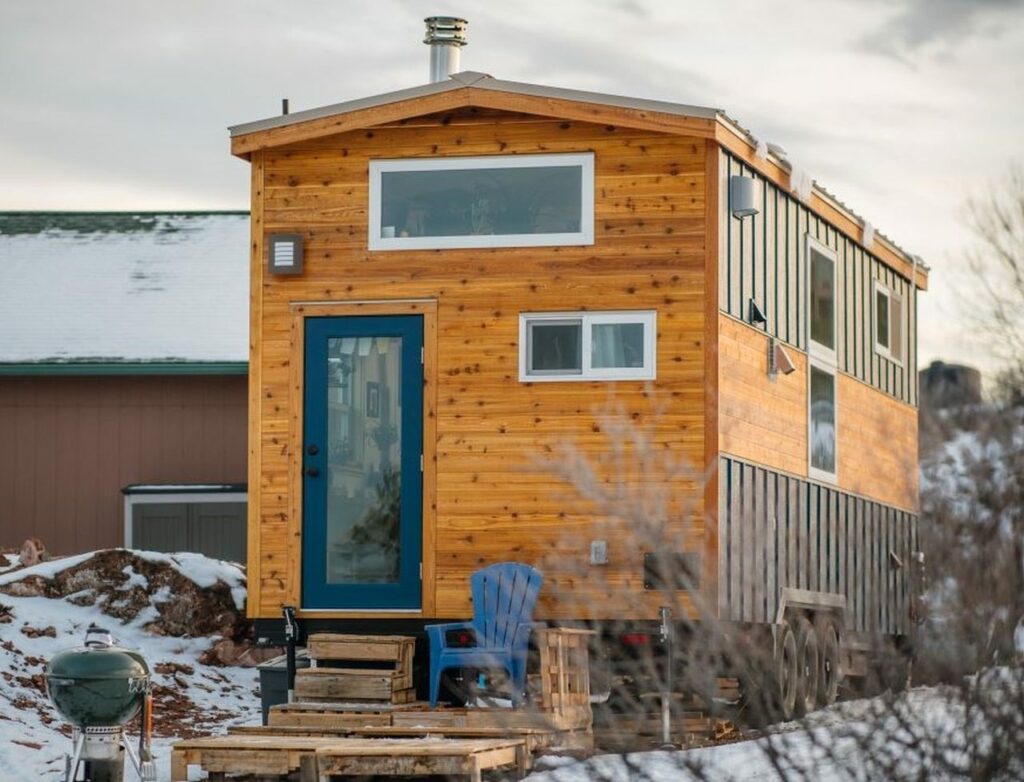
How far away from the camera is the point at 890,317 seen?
18234 millimetres

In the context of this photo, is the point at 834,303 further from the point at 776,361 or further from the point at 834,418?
the point at 776,361

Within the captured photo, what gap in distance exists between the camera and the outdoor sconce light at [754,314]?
13367mm

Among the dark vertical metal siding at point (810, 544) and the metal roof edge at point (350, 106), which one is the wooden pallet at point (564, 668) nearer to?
the dark vertical metal siding at point (810, 544)

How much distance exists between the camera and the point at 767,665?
19.5ft

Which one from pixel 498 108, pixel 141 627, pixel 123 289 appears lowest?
pixel 141 627

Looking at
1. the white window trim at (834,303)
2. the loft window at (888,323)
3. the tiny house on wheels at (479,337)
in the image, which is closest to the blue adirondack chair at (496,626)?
the tiny house on wheels at (479,337)

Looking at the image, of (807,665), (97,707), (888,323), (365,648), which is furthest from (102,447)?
(97,707)

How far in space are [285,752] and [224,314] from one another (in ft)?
47.4

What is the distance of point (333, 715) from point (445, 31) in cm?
634

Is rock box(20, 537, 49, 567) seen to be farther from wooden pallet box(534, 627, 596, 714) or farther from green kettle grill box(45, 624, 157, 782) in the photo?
green kettle grill box(45, 624, 157, 782)

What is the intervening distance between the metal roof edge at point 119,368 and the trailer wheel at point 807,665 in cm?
1001

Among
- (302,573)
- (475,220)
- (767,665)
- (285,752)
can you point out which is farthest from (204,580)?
(767,665)

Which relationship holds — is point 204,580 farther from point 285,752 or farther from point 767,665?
point 767,665

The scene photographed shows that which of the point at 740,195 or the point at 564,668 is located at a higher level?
the point at 740,195
